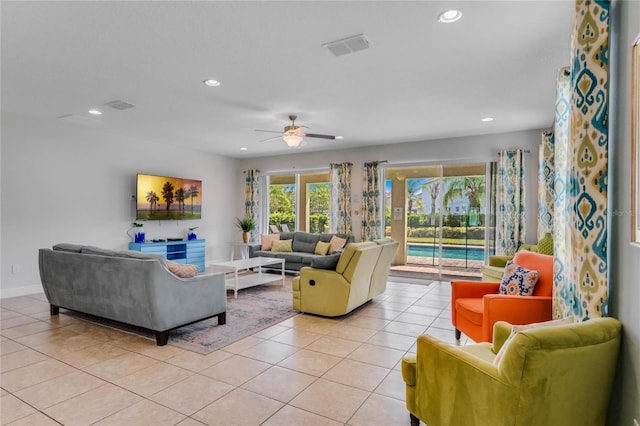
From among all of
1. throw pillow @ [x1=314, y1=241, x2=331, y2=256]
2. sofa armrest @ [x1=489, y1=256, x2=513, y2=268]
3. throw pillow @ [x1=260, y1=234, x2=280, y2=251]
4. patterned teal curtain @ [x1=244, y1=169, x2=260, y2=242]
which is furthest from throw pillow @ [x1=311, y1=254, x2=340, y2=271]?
patterned teal curtain @ [x1=244, y1=169, x2=260, y2=242]

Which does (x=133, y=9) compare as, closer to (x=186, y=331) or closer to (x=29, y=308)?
(x=186, y=331)

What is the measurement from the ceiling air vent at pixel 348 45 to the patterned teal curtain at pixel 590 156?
1540 millimetres

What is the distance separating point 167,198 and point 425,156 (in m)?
5.49

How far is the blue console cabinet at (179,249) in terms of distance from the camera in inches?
264

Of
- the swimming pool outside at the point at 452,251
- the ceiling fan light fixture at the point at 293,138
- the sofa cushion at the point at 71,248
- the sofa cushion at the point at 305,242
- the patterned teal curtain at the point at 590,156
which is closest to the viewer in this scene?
the patterned teal curtain at the point at 590,156

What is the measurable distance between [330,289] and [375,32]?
2880 mm

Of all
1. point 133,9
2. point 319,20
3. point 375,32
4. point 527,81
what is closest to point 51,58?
point 133,9

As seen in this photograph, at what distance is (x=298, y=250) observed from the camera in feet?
26.1

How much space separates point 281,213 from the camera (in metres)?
9.36

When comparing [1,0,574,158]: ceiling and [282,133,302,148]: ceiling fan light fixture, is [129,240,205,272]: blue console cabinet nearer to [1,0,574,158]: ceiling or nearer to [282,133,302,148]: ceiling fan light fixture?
[1,0,574,158]: ceiling

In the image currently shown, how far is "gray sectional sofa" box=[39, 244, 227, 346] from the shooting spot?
3.41 metres

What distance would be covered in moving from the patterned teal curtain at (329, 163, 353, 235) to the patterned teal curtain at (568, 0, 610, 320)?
19.8 feet

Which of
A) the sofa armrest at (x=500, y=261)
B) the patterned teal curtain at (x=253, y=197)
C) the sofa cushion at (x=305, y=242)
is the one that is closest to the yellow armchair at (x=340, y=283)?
the sofa armrest at (x=500, y=261)

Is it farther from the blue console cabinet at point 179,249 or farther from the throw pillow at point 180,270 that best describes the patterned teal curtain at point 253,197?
the throw pillow at point 180,270
